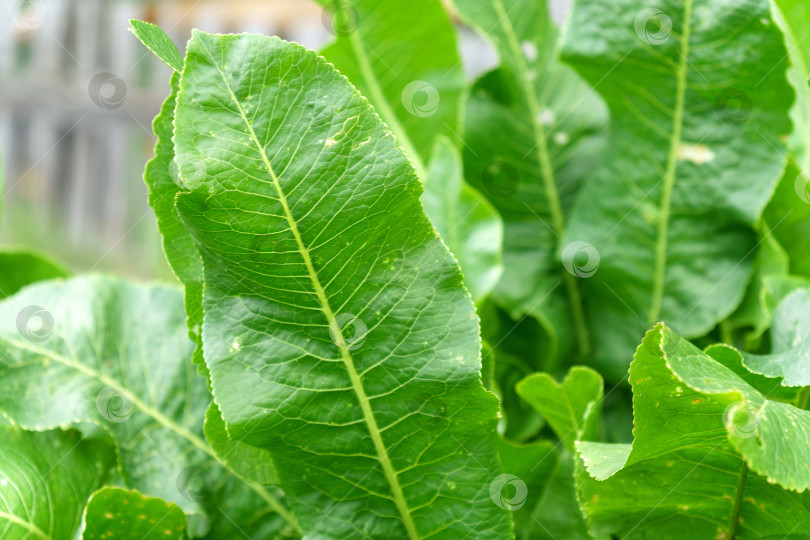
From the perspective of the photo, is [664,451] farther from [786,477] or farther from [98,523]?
[98,523]

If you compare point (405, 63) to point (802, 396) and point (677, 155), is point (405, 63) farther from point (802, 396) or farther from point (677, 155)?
point (802, 396)

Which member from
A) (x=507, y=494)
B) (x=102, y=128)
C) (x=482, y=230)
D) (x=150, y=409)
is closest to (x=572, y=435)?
(x=507, y=494)

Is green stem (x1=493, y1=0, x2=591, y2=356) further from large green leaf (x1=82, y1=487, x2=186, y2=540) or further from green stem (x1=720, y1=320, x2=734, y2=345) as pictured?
large green leaf (x1=82, y1=487, x2=186, y2=540)

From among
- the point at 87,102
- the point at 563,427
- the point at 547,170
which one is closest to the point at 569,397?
the point at 563,427

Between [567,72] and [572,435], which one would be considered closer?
[572,435]

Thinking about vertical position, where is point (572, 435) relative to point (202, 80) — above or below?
below

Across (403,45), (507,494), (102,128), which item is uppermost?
(403,45)
